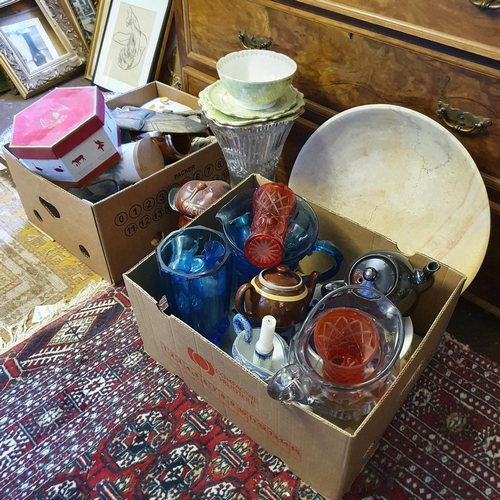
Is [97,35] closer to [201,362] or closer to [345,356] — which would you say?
[201,362]

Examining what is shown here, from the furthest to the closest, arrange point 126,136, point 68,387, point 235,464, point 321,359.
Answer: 1. point 126,136
2. point 68,387
3. point 235,464
4. point 321,359

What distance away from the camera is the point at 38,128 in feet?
3.57

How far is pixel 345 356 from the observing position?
808 mm

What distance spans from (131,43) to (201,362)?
1.35 meters

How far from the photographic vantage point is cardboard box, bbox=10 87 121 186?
3.46 feet

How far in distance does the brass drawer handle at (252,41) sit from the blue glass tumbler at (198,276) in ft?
1.60

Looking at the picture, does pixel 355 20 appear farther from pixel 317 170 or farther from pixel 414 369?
pixel 414 369

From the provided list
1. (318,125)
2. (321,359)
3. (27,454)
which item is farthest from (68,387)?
(318,125)

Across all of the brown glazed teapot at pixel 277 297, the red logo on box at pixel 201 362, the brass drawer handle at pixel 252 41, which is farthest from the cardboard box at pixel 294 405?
the brass drawer handle at pixel 252 41

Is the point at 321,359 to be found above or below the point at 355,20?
below

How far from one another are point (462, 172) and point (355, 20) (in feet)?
1.18

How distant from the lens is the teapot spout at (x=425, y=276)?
86 cm

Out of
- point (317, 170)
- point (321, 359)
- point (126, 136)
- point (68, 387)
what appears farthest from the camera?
point (126, 136)

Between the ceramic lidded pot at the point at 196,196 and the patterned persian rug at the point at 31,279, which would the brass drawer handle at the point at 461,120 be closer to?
the ceramic lidded pot at the point at 196,196
